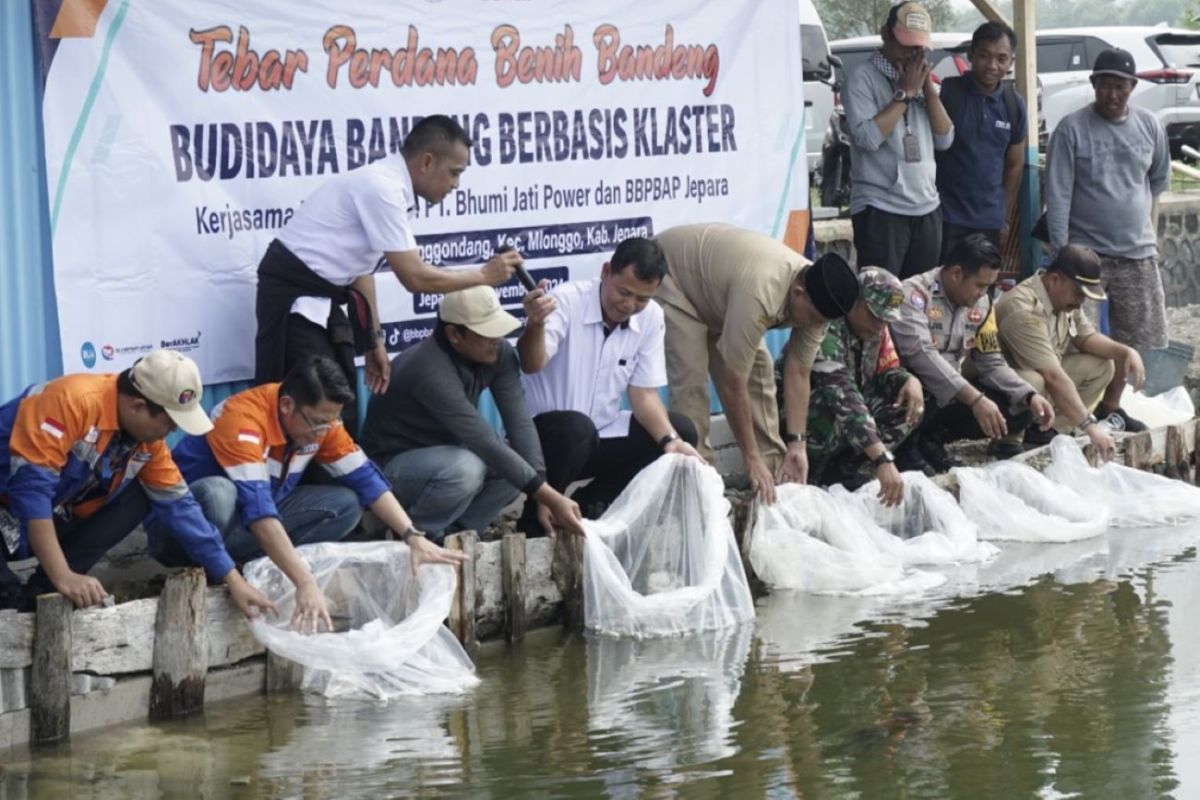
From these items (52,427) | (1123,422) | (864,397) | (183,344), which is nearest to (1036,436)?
(1123,422)

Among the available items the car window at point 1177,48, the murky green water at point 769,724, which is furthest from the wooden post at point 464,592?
the car window at point 1177,48

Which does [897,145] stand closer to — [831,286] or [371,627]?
[831,286]

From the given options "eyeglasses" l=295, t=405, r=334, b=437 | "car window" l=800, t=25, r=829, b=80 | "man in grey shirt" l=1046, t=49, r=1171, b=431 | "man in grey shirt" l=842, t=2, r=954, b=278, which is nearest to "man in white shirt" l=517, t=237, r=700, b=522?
"eyeglasses" l=295, t=405, r=334, b=437

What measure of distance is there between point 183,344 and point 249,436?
120 cm

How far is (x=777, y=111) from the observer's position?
32.1 ft

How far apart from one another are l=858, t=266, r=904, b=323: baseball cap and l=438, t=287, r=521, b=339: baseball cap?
75.3 inches

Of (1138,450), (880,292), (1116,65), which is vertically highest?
(1116,65)

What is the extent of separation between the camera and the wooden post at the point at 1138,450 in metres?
9.88

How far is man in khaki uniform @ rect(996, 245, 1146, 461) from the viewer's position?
31.1ft

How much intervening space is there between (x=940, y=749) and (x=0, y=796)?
2823 mm

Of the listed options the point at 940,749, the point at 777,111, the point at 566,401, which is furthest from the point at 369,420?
the point at 777,111

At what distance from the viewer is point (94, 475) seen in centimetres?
605

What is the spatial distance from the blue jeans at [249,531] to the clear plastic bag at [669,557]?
0.97 metres

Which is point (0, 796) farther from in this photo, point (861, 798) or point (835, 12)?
point (835, 12)
